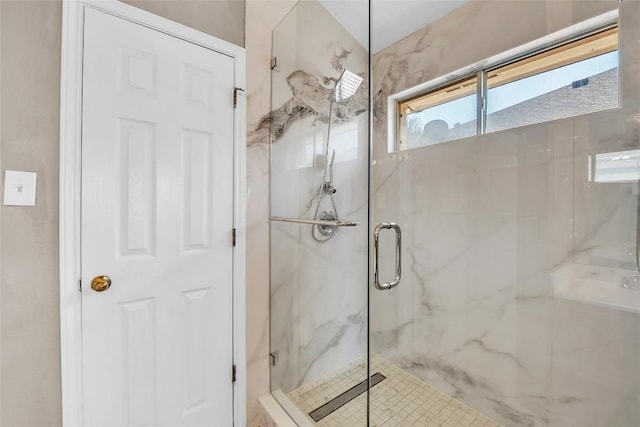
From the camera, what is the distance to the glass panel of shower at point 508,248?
125 cm

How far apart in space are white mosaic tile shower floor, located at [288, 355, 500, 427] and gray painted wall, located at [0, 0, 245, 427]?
1.09 m

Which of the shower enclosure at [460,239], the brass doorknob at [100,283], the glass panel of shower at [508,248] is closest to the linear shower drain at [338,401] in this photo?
the shower enclosure at [460,239]

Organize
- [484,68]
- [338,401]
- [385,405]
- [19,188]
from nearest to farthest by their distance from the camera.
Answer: [19,188], [338,401], [385,405], [484,68]

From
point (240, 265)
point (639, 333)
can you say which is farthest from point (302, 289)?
point (639, 333)

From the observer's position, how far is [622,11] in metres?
1.23

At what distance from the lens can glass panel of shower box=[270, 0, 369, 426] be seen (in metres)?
1.57

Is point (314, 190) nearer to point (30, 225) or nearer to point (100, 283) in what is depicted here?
point (100, 283)

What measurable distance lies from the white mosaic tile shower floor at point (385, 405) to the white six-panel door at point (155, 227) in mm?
448

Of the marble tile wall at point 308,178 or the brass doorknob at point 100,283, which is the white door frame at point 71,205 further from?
the marble tile wall at point 308,178

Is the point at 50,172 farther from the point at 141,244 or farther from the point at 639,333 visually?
the point at 639,333

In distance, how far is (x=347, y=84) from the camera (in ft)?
5.15

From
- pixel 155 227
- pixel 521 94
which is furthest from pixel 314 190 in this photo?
pixel 521 94

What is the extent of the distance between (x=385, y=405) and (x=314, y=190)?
50.3 inches

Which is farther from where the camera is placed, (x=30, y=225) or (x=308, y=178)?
(x=308, y=178)
